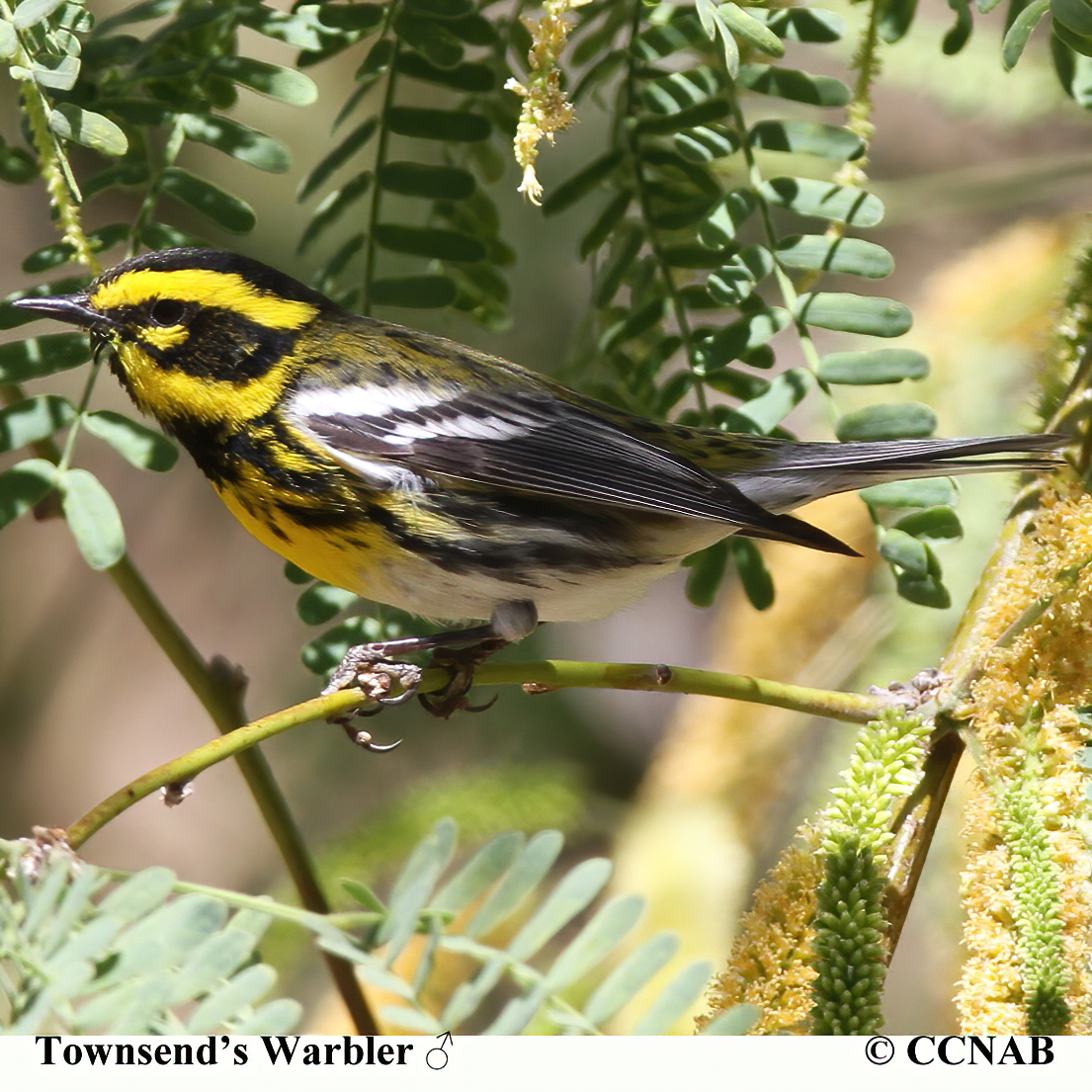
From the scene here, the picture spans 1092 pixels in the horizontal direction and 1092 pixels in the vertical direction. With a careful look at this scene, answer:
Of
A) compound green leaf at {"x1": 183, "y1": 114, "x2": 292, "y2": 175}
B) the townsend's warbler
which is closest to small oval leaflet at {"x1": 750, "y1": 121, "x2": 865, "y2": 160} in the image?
the townsend's warbler

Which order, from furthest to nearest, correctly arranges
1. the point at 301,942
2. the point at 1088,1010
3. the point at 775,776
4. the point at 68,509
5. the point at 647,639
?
the point at 647,639 < the point at 775,776 < the point at 301,942 < the point at 68,509 < the point at 1088,1010

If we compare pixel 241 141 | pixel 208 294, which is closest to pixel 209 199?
pixel 241 141

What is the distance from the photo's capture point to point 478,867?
3.52 ft

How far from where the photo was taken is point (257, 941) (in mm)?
1000

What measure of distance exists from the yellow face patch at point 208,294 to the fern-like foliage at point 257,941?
2.73 ft

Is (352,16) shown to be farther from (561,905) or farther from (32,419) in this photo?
(561,905)

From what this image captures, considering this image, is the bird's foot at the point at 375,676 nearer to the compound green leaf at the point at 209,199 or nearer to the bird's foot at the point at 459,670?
the bird's foot at the point at 459,670

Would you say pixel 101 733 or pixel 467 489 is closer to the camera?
pixel 467 489

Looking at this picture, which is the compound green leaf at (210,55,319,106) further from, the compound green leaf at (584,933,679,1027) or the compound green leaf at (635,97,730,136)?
the compound green leaf at (584,933,679,1027)

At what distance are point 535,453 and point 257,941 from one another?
3.10 feet

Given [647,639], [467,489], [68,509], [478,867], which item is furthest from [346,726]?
[647,639]

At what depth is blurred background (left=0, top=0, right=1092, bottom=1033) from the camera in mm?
2234

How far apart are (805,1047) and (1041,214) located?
2.46 meters

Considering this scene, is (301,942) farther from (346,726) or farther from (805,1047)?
(805,1047)
